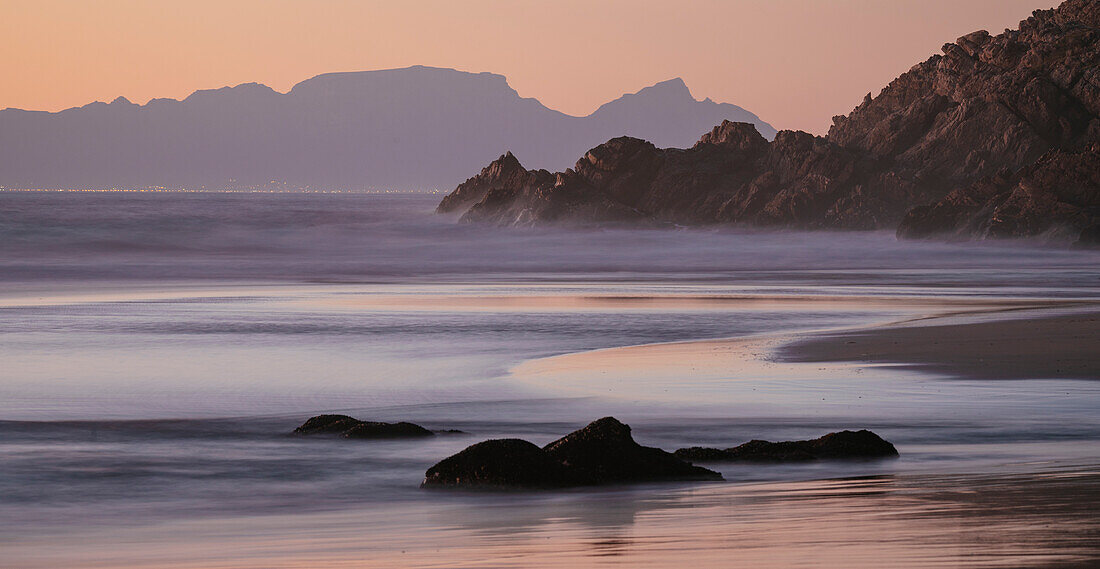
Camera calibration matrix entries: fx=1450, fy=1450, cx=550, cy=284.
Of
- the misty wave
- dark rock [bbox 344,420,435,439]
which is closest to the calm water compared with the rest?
dark rock [bbox 344,420,435,439]

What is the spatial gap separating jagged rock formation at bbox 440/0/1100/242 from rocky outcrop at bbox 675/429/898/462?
64.8 meters

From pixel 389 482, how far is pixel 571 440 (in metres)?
1.34

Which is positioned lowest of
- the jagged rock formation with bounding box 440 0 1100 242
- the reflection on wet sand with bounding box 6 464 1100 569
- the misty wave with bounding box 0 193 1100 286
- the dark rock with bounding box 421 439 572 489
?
the reflection on wet sand with bounding box 6 464 1100 569

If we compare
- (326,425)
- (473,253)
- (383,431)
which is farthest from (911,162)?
(383,431)

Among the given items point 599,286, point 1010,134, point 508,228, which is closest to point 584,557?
point 599,286

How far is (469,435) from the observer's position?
12570 mm

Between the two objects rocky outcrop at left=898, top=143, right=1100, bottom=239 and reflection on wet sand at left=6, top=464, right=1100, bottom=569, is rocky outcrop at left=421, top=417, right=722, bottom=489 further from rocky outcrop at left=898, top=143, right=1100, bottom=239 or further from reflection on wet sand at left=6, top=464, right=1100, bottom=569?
rocky outcrop at left=898, top=143, right=1100, bottom=239

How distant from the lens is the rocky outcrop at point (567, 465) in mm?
9562

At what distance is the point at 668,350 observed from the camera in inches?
818

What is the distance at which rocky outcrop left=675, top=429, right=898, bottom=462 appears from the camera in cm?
1061

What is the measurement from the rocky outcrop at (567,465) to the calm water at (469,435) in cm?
29

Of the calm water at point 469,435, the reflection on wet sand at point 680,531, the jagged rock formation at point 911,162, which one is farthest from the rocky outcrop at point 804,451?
the jagged rock formation at point 911,162

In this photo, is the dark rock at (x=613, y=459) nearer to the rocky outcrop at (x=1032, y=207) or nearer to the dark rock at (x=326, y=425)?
the dark rock at (x=326, y=425)

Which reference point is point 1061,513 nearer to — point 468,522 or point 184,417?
point 468,522
